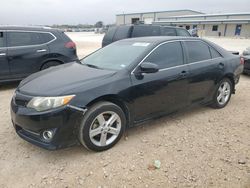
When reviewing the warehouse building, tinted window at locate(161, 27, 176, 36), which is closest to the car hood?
tinted window at locate(161, 27, 176, 36)

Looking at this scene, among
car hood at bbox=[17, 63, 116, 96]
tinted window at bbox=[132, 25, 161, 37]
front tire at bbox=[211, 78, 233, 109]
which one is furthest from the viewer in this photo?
tinted window at bbox=[132, 25, 161, 37]

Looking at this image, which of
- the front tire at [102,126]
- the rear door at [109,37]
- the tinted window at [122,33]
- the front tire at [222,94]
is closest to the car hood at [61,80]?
the front tire at [102,126]

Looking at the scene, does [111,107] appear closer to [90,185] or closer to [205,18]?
[90,185]

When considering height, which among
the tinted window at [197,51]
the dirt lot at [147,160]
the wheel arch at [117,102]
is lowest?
the dirt lot at [147,160]

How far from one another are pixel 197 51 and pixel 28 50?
170 inches

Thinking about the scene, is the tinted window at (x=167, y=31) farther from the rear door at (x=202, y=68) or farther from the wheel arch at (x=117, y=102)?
the wheel arch at (x=117, y=102)

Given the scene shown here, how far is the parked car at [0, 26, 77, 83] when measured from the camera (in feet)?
19.0

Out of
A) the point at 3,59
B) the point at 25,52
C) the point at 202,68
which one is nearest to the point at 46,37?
the point at 25,52

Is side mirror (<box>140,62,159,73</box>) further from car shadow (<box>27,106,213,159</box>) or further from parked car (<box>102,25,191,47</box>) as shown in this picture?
parked car (<box>102,25,191,47</box>)

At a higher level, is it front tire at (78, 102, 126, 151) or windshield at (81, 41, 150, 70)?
windshield at (81, 41, 150, 70)

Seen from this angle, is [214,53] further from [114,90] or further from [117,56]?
[114,90]

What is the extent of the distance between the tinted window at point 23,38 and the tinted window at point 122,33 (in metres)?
3.52

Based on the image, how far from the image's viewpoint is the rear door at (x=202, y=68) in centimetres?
399

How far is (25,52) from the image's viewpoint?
5.96m
